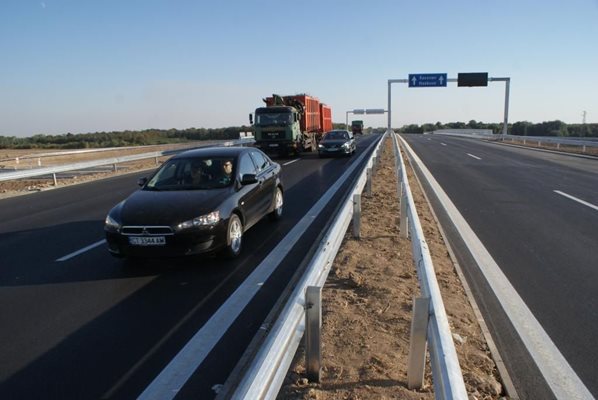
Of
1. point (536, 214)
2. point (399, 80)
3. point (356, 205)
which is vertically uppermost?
point (399, 80)

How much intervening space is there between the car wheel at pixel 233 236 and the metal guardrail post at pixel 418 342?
3.77 meters

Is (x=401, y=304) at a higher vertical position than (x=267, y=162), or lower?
lower

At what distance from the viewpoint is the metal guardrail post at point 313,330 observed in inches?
119

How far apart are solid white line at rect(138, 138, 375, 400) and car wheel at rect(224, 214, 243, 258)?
481 mm

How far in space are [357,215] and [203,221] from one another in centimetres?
251

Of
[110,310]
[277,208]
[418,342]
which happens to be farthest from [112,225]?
[418,342]

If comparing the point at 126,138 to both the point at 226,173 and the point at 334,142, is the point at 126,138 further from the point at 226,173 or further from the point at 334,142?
the point at 226,173

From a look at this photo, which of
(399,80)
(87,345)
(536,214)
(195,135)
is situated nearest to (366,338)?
(87,345)

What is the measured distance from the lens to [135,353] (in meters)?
4.06

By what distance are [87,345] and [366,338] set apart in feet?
8.28

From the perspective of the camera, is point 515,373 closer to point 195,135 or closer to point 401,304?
point 401,304

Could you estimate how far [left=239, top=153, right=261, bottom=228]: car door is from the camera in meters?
7.34

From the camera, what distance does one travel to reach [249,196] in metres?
7.60

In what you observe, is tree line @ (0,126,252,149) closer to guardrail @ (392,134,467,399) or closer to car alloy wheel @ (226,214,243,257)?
car alloy wheel @ (226,214,243,257)
